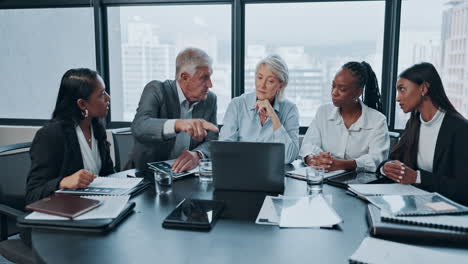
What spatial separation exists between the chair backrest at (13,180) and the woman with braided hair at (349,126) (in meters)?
1.40

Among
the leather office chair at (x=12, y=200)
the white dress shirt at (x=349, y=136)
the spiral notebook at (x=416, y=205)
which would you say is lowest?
the leather office chair at (x=12, y=200)

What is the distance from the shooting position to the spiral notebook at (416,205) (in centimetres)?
118

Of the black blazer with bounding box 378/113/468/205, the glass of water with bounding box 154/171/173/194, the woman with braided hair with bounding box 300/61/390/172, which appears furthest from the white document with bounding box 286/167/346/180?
the glass of water with bounding box 154/171/173/194

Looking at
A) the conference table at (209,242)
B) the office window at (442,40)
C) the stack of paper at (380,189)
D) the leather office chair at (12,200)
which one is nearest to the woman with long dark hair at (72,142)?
the leather office chair at (12,200)

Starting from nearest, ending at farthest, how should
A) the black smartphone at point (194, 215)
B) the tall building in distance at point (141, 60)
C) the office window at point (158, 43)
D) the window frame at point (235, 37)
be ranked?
1. the black smartphone at point (194, 215)
2. the window frame at point (235, 37)
3. the office window at point (158, 43)
4. the tall building in distance at point (141, 60)

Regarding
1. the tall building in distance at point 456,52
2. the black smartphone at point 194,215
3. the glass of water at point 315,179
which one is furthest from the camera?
the tall building in distance at point 456,52

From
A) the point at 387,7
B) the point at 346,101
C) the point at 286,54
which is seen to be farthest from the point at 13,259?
the point at 387,7

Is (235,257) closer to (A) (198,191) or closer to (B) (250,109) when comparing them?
(A) (198,191)

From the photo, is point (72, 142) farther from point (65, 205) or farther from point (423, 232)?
point (423, 232)

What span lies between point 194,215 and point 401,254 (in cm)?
62

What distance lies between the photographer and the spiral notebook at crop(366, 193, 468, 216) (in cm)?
118

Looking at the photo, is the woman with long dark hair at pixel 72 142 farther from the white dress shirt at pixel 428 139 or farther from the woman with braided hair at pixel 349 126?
the white dress shirt at pixel 428 139

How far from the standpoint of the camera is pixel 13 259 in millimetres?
1495

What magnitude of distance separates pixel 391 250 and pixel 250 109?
5.09 feet
